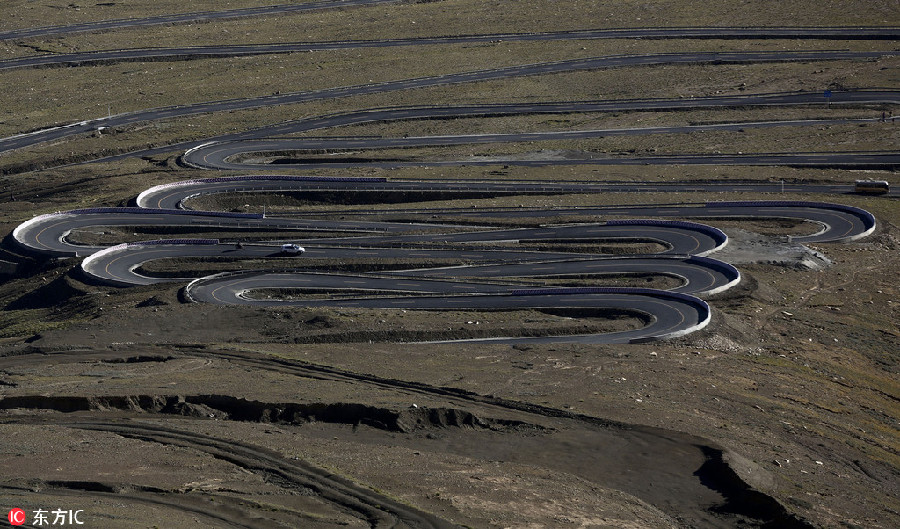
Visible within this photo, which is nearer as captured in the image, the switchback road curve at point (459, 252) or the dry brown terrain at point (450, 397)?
the dry brown terrain at point (450, 397)

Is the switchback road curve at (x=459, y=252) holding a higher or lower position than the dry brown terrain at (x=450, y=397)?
higher

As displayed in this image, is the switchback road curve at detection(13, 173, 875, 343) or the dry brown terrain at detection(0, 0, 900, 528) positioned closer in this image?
the dry brown terrain at detection(0, 0, 900, 528)

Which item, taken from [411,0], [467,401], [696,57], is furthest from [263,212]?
[411,0]

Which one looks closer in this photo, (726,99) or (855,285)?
(855,285)

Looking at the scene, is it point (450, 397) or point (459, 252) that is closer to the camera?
point (450, 397)

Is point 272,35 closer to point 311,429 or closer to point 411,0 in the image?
point 411,0

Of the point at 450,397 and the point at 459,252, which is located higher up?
the point at 459,252

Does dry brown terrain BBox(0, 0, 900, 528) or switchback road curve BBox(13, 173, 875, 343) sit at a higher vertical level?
switchback road curve BBox(13, 173, 875, 343)

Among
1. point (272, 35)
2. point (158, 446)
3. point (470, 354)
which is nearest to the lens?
point (158, 446)
